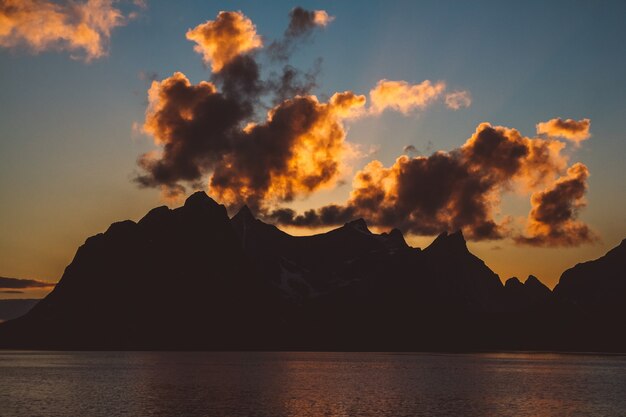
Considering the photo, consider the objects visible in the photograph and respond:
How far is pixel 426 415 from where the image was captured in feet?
Result: 323

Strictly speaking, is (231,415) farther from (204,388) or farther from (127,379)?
(127,379)

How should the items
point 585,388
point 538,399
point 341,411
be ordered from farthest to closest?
1. point 585,388
2. point 538,399
3. point 341,411

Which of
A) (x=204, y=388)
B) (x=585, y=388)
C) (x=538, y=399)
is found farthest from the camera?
(x=585, y=388)

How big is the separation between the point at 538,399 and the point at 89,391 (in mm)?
82764

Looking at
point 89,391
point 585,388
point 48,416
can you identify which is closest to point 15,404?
A: point 48,416

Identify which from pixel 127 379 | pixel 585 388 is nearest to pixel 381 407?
pixel 585 388

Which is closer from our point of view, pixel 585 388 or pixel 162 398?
pixel 162 398

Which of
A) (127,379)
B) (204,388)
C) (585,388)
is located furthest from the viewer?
(127,379)

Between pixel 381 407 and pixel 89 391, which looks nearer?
pixel 381 407

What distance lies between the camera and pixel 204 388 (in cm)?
13912

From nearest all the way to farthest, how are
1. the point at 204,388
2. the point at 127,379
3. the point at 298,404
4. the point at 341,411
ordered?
the point at 341,411
the point at 298,404
the point at 204,388
the point at 127,379

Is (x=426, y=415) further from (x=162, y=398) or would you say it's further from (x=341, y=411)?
(x=162, y=398)

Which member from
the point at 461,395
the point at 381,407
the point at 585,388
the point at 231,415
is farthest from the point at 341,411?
the point at 585,388

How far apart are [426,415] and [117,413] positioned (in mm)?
42485
